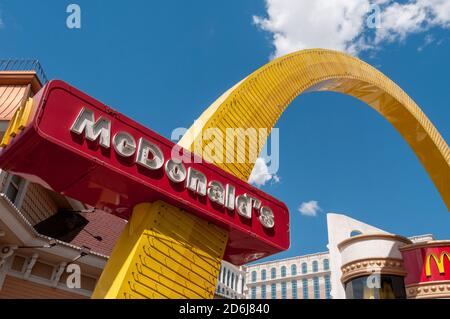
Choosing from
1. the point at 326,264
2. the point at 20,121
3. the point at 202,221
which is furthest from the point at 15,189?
the point at 326,264

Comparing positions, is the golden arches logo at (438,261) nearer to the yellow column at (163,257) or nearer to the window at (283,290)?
the yellow column at (163,257)

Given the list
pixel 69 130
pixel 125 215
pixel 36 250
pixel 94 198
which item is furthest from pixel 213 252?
pixel 36 250

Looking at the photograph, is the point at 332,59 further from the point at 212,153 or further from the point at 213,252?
the point at 213,252

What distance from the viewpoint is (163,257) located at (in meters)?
6.59

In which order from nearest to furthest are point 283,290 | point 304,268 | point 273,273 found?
point 304,268, point 283,290, point 273,273

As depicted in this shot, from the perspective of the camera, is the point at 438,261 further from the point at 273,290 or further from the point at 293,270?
the point at 273,290

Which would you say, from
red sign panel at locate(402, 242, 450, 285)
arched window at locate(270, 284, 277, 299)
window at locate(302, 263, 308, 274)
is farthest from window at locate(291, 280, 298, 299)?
red sign panel at locate(402, 242, 450, 285)

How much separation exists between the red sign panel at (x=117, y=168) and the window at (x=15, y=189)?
598 cm

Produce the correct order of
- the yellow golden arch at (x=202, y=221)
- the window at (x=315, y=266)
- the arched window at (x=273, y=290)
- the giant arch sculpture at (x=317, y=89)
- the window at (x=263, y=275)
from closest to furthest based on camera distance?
1. the yellow golden arch at (x=202, y=221)
2. the giant arch sculpture at (x=317, y=89)
3. the window at (x=315, y=266)
4. the arched window at (x=273, y=290)
5. the window at (x=263, y=275)

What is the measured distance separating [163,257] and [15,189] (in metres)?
7.50

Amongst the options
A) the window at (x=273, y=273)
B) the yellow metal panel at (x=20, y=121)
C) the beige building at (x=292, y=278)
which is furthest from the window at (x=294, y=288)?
the yellow metal panel at (x=20, y=121)

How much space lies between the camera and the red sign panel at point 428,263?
11953 mm

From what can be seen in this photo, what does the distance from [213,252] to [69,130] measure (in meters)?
3.18

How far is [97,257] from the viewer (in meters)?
13.3
